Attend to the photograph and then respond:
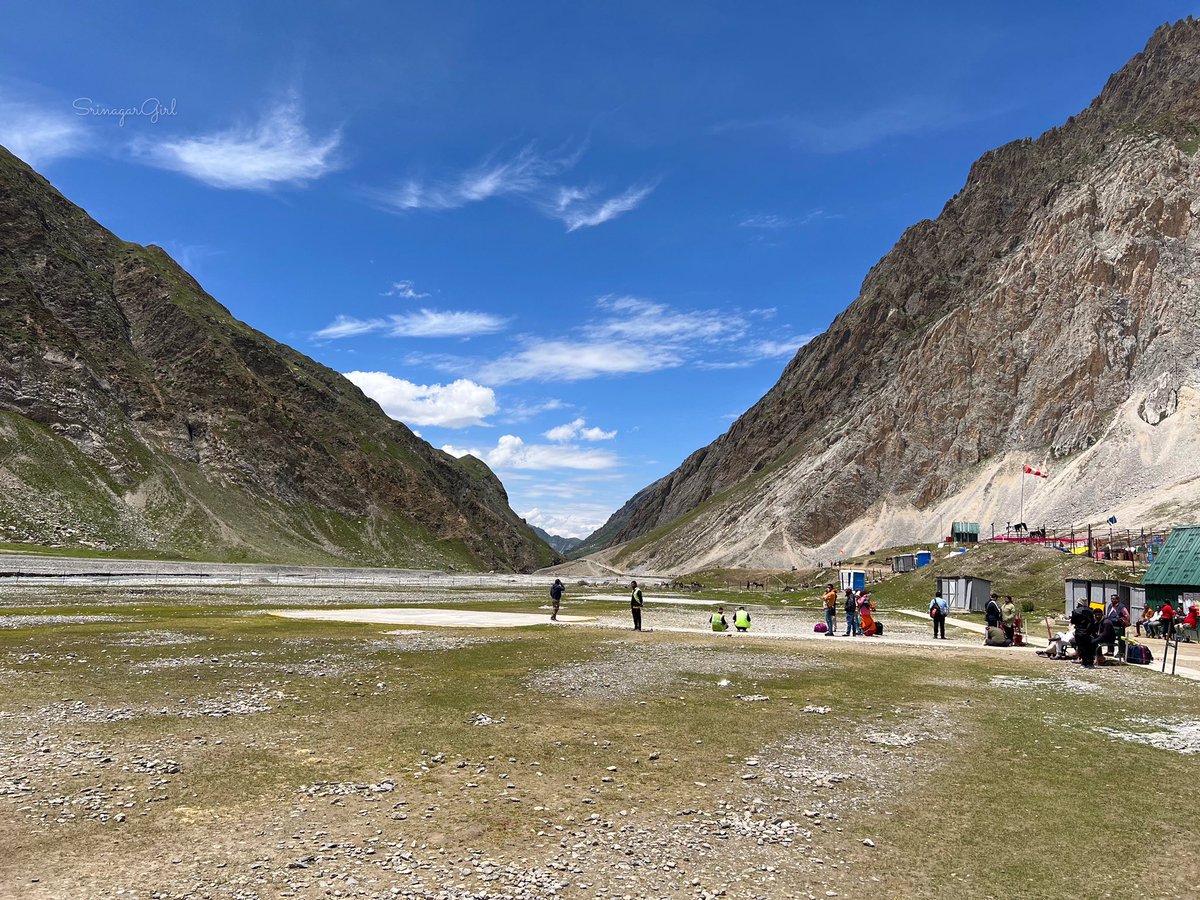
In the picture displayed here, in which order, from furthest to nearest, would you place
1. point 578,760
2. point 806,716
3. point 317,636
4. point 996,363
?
point 996,363 → point 317,636 → point 806,716 → point 578,760

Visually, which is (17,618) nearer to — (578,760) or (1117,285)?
(578,760)

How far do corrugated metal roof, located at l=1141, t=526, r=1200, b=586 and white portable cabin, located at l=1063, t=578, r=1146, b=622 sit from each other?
821mm

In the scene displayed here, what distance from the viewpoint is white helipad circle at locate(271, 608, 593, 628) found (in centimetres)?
3928

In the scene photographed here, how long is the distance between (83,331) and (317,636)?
16940 centimetres

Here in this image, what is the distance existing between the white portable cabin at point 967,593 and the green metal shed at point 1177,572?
11.5 meters

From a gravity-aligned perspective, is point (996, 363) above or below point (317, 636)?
above

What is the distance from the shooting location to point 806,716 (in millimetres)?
16719

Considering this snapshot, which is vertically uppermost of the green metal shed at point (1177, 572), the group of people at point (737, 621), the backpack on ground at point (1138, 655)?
the green metal shed at point (1177, 572)

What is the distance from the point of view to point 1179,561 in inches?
1505

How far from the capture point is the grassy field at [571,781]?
866 cm

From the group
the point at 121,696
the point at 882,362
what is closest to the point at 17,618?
the point at 121,696

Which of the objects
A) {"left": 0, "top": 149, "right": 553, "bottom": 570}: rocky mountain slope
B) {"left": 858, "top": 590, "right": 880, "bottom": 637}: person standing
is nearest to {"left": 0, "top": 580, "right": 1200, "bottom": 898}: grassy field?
{"left": 858, "top": 590, "right": 880, "bottom": 637}: person standing

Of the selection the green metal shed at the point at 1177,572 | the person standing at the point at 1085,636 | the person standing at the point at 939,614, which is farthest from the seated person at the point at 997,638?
the green metal shed at the point at 1177,572

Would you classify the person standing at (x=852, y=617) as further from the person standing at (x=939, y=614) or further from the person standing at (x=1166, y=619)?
the person standing at (x=1166, y=619)
